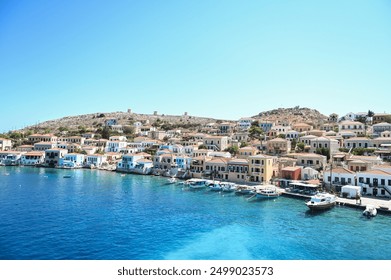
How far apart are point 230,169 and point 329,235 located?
2308 centimetres

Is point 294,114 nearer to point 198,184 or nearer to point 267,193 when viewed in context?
point 198,184

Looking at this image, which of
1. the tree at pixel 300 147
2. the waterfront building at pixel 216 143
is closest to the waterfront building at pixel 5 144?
the waterfront building at pixel 216 143

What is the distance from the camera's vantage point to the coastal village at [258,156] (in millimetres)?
34125

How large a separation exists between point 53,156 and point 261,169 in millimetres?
47097

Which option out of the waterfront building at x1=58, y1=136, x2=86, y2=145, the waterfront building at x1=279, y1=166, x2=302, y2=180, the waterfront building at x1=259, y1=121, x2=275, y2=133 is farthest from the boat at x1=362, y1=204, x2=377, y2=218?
the waterfront building at x1=58, y1=136, x2=86, y2=145

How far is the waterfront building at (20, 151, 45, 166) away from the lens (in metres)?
65.6

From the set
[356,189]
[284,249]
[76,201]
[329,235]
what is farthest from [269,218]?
[76,201]

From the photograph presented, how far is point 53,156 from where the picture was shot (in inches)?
2539

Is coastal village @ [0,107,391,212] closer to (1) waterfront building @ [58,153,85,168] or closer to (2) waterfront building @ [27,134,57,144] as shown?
(1) waterfront building @ [58,153,85,168]

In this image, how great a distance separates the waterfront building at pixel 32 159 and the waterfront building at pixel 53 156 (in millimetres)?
1922

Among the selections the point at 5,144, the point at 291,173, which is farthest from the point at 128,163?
the point at 5,144

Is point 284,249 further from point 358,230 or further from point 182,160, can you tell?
point 182,160

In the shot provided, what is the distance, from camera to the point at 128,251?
17.2 metres

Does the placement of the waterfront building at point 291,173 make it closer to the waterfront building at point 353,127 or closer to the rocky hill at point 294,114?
the waterfront building at point 353,127
